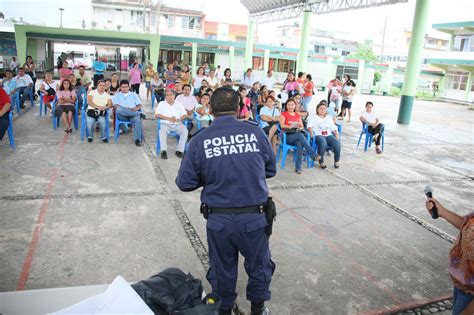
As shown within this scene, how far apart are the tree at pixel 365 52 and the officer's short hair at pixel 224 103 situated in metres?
53.1

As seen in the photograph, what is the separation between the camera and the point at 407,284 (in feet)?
11.0

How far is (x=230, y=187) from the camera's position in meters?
2.35

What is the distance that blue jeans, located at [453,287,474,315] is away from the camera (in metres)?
1.98

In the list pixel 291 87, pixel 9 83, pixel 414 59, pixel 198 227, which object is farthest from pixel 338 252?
pixel 414 59

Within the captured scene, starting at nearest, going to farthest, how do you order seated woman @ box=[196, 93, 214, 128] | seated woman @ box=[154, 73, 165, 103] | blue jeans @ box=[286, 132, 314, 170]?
blue jeans @ box=[286, 132, 314, 170]
seated woman @ box=[196, 93, 214, 128]
seated woman @ box=[154, 73, 165, 103]

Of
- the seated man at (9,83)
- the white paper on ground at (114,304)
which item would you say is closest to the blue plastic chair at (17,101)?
the seated man at (9,83)

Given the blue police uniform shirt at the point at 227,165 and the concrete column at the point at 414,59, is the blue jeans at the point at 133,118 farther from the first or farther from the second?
the concrete column at the point at 414,59

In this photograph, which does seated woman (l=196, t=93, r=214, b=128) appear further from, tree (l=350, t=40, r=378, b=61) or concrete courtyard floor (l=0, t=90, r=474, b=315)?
tree (l=350, t=40, r=378, b=61)

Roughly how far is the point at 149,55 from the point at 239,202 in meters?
21.0

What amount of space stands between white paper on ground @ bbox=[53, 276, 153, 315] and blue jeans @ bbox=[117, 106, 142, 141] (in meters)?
5.94

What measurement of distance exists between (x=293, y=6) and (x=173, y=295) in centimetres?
2039

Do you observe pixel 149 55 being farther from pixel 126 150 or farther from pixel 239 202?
pixel 239 202

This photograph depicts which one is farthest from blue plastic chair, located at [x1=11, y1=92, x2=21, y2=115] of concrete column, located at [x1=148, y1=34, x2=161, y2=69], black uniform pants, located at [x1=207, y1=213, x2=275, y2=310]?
concrete column, located at [x1=148, y1=34, x2=161, y2=69]

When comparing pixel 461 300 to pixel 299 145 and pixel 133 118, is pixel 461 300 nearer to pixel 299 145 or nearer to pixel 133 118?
pixel 299 145
